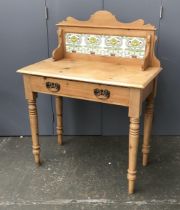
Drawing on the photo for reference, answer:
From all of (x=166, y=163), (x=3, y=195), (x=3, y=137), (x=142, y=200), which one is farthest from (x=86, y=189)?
(x=3, y=137)

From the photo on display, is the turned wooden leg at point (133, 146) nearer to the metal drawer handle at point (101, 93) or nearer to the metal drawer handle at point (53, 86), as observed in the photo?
the metal drawer handle at point (101, 93)

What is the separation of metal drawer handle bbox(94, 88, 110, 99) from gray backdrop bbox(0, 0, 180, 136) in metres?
0.88

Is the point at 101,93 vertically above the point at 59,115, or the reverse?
the point at 101,93

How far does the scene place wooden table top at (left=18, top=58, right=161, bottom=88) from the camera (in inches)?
68.0

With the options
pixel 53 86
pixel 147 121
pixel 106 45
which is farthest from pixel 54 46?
pixel 147 121

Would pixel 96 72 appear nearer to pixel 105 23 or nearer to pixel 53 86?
pixel 53 86

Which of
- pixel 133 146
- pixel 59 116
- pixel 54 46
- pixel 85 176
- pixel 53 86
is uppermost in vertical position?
pixel 54 46

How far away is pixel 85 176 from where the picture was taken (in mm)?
2195

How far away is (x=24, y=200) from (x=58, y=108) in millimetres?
871

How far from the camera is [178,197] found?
6.44 feet

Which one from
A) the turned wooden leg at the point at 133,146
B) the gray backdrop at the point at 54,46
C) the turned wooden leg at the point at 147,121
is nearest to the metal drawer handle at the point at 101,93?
the turned wooden leg at the point at 133,146

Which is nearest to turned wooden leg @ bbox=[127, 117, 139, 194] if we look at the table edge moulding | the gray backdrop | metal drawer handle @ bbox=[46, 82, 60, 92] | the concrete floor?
the table edge moulding

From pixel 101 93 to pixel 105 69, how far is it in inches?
10.3

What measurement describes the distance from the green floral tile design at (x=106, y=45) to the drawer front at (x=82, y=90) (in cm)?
44
